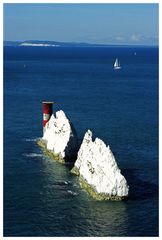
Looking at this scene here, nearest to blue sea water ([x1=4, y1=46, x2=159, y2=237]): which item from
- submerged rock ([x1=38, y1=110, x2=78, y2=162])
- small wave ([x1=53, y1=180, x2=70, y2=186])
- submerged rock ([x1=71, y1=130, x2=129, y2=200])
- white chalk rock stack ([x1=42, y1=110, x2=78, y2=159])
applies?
small wave ([x1=53, y1=180, x2=70, y2=186])

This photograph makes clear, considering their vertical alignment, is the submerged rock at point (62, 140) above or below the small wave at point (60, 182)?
above

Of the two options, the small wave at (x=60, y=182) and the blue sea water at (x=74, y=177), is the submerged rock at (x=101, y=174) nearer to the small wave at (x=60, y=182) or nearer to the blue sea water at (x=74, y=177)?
the blue sea water at (x=74, y=177)

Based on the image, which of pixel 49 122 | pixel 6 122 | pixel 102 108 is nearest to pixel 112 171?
pixel 49 122

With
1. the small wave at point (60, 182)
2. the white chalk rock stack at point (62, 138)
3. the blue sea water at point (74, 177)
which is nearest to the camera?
the blue sea water at point (74, 177)

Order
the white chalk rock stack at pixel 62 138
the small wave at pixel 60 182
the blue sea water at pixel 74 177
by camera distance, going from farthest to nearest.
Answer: the white chalk rock stack at pixel 62 138, the small wave at pixel 60 182, the blue sea water at pixel 74 177

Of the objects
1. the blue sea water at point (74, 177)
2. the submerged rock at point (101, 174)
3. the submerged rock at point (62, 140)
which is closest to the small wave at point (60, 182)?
the blue sea water at point (74, 177)

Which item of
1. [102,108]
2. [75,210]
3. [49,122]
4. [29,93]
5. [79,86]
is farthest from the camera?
[79,86]

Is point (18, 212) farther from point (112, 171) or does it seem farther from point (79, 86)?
point (79, 86)
